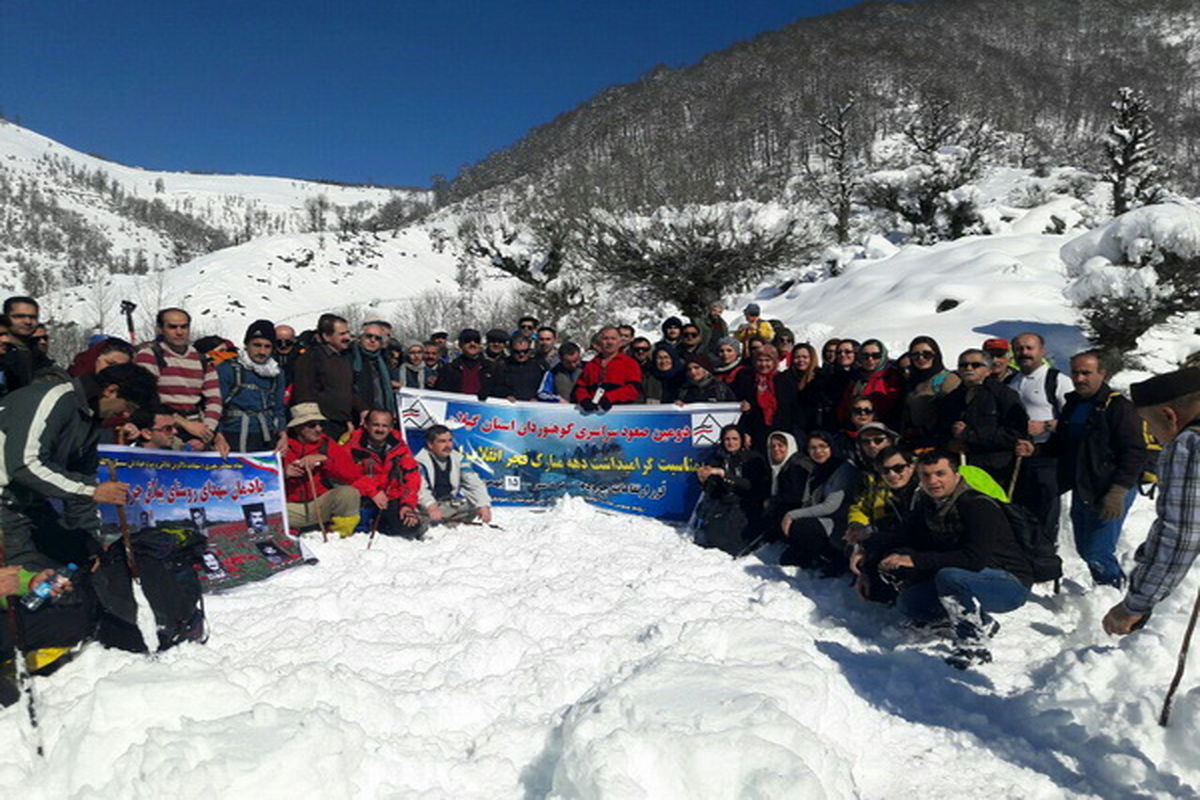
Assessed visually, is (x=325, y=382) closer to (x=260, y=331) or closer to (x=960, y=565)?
(x=260, y=331)

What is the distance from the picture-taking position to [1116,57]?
109 m

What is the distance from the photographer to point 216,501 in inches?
197

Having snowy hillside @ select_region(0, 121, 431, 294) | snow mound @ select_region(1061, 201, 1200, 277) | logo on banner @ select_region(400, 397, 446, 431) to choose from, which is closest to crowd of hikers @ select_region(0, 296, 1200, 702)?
logo on banner @ select_region(400, 397, 446, 431)

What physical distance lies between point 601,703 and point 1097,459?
353 centimetres

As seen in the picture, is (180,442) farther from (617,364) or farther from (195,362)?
(617,364)

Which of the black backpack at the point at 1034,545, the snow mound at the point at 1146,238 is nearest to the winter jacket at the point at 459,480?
the black backpack at the point at 1034,545

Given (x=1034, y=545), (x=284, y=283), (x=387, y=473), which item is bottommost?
(x=1034, y=545)

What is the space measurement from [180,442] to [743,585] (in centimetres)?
446

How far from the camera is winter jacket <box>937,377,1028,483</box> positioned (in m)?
4.75

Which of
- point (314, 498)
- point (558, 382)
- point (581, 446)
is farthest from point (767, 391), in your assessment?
point (314, 498)

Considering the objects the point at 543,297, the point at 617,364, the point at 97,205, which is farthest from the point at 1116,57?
the point at 97,205

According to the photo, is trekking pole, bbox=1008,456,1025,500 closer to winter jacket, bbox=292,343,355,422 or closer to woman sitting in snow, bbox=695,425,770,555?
woman sitting in snow, bbox=695,425,770,555

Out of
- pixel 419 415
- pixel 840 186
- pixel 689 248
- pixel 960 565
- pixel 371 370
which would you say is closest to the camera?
pixel 960 565

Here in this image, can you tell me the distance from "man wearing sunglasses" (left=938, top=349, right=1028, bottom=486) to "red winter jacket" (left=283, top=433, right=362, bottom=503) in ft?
15.4
